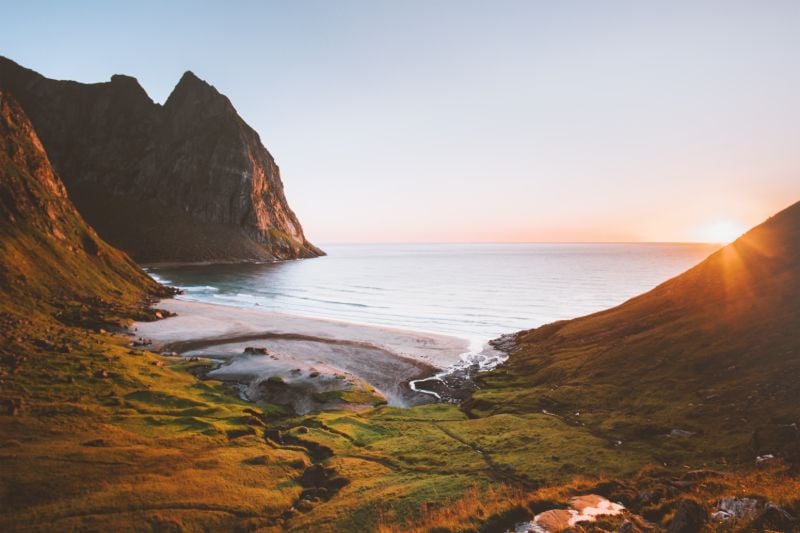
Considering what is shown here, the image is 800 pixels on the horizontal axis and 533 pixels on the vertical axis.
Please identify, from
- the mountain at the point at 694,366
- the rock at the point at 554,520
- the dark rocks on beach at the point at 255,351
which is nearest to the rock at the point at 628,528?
the rock at the point at 554,520

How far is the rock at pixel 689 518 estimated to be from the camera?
14328 millimetres

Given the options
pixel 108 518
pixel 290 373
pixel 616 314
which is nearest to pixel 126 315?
pixel 290 373

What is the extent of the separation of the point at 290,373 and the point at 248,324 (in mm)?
37423

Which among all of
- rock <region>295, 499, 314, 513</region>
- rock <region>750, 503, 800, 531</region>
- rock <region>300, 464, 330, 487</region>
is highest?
rock <region>750, 503, 800, 531</region>

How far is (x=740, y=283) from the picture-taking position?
158 ft

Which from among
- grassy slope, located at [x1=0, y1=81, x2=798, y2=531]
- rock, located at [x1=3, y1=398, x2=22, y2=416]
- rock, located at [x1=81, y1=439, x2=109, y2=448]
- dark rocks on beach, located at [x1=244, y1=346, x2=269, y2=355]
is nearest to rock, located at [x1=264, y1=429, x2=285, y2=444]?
grassy slope, located at [x1=0, y1=81, x2=798, y2=531]

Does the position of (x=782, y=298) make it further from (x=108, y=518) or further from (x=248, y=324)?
(x=248, y=324)

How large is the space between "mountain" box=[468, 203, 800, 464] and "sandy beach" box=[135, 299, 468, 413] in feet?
39.6

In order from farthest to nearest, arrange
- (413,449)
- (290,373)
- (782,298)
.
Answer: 1. (290,373)
2. (782,298)
3. (413,449)

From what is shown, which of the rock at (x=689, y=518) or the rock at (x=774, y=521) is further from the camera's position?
the rock at (x=689, y=518)

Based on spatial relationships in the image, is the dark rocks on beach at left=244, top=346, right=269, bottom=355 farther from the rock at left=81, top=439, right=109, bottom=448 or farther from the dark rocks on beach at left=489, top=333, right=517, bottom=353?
the dark rocks on beach at left=489, top=333, right=517, bottom=353

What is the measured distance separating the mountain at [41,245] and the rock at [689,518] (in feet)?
221

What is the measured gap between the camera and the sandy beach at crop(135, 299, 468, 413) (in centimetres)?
4572

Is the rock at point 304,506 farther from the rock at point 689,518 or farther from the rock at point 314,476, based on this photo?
the rock at point 689,518
